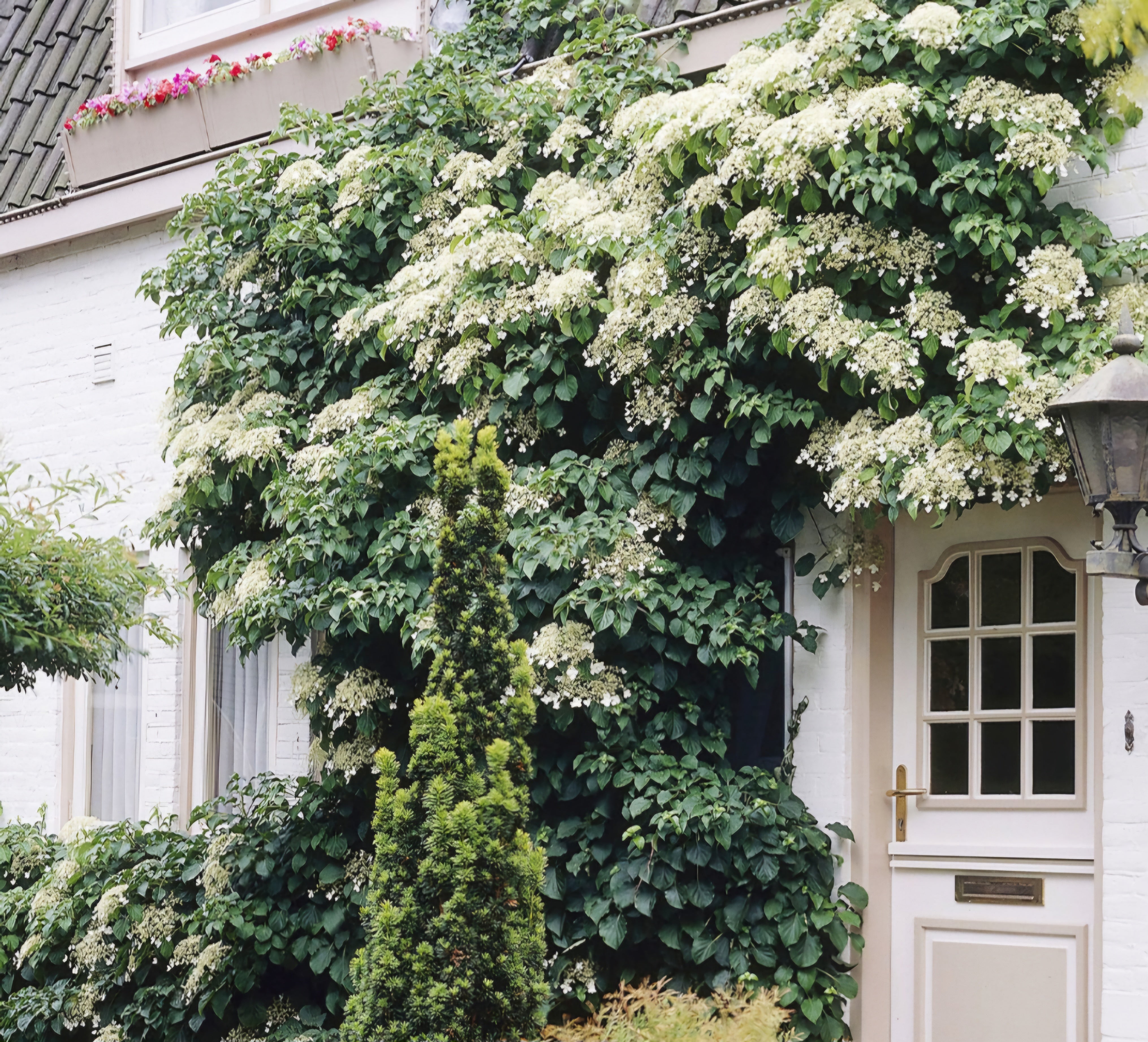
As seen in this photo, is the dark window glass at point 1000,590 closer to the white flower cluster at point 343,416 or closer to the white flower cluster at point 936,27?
the white flower cluster at point 936,27

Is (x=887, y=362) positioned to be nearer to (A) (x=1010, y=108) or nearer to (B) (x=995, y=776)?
(A) (x=1010, y=108)

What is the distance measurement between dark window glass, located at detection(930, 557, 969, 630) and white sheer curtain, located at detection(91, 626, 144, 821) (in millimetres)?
4942

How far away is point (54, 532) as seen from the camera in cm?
696

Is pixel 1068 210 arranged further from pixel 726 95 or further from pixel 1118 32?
pixel 726 95

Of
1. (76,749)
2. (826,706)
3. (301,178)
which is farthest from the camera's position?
(76,749)

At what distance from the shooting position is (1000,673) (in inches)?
236

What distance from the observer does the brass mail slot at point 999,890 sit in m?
5.76

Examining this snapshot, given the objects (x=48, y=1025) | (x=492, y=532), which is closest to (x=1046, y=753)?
(x=492, y=532)

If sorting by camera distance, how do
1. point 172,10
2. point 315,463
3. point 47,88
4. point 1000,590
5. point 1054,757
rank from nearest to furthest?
point 1054,757 → point 1000,590 → point 315,463 → point 172,10 → point 47,88

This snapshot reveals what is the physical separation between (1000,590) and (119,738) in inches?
220

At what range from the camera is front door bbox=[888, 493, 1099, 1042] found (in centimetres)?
568

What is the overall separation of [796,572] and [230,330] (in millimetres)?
3269

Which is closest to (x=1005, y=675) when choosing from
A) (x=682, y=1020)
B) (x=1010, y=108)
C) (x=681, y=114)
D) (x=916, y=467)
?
(x=916, y=467)

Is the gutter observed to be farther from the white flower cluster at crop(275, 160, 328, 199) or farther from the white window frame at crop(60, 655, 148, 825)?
the white window frame at crop(60, 655, 148, 825)
